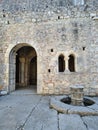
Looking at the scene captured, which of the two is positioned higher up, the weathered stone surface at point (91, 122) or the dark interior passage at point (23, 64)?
the dark interior passage at point (23, 64)

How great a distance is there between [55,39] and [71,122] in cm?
432

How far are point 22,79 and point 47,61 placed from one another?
3905 mm

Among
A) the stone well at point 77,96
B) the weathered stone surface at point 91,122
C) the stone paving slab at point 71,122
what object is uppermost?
the stone well at point 77,96

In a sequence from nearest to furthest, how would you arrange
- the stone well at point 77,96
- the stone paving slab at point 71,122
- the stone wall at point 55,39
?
the stone paving slab at point 71,122 → the stone well at point 77,96 → the stone wall at point 55,39

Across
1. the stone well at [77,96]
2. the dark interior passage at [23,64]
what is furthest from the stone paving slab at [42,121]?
the dark interior passage at [23,64]

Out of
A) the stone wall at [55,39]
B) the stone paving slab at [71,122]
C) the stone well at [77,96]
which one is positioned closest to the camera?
the stone paving slab at [71,122]

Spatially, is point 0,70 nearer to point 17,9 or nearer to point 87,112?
point 17,9

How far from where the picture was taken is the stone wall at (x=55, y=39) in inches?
236

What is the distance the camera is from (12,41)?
6.39 m

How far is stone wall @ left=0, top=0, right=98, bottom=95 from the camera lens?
600 centimetres

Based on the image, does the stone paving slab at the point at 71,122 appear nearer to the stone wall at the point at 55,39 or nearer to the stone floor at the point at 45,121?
the stone floor at the point at 45,121

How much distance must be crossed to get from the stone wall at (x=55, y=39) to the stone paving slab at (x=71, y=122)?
293cm

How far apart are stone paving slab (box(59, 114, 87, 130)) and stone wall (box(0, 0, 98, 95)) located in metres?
2.93

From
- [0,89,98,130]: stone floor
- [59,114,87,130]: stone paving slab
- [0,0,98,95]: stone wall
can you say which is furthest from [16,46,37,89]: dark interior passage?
[59,114,87,130]: stone paving slab
